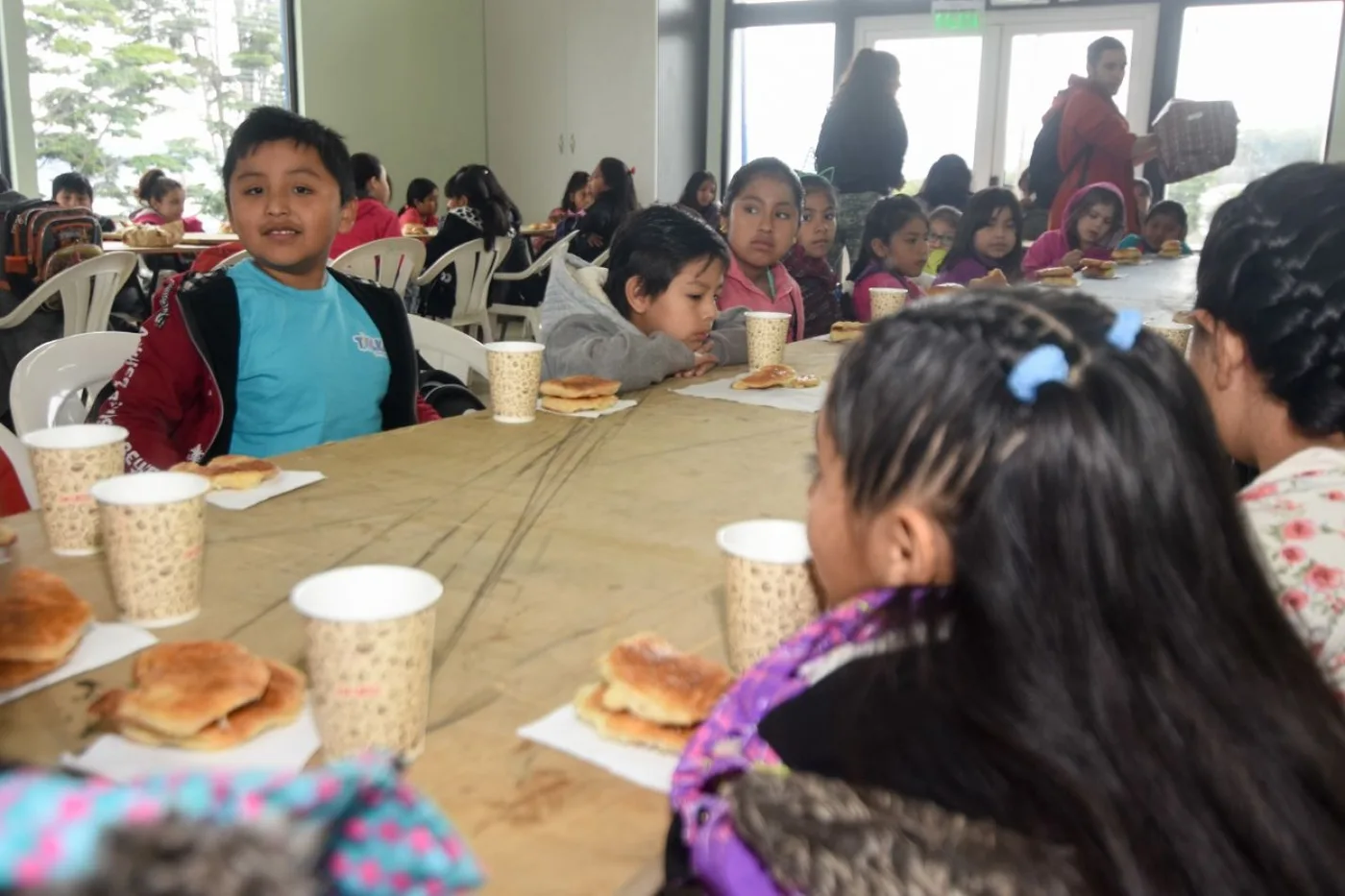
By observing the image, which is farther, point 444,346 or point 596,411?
point 444,346

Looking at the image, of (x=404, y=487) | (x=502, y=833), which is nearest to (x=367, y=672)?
(x=502, y=833)

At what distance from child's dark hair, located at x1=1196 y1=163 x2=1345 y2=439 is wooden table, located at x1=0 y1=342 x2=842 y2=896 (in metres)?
Result: 0.55

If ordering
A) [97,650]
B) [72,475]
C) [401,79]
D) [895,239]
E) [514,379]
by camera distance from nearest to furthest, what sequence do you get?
[97,650]
[72,475]
[514,379]
[895,239]
[401,79]

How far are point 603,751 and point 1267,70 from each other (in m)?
8.02

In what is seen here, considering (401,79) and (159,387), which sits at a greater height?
(401,79)

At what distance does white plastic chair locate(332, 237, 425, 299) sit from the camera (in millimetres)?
4340

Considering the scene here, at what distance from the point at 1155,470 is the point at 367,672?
502 mm

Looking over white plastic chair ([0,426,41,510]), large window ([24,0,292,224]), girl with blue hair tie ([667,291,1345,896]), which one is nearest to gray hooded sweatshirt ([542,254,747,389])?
white plastic chair ([0,426,41,510])

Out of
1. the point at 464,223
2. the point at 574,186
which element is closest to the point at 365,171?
the point at 464,223

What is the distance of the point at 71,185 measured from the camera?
5363 millimetres

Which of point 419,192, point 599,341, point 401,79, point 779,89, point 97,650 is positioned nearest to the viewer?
point 97,650

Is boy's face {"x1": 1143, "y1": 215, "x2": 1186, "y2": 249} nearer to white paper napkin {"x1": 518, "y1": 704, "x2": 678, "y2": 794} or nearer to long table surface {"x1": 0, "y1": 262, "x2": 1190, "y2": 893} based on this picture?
long table surface {"x1": 0, "y1": 262, "x2": 1190, "y2": 893}

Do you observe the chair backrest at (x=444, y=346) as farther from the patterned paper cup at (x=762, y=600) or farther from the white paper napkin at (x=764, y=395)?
the patterned paper cup at (x=762, y=600)

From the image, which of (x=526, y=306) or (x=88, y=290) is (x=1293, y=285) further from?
(x=526, y=306)
